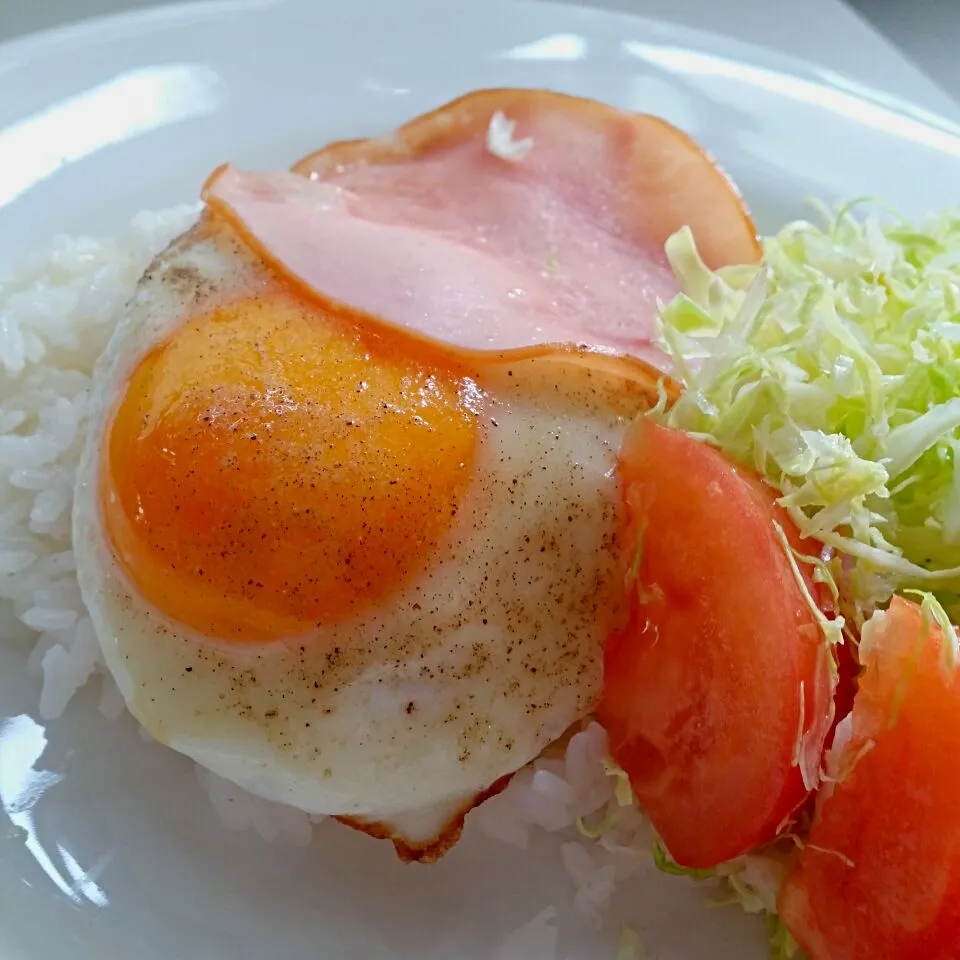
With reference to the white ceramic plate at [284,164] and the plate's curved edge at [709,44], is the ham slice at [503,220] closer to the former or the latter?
the white ceramic plate at [284,164]

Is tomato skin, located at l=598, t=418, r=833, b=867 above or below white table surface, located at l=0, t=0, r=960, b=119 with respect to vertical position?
below

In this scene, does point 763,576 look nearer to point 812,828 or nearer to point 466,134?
point 812,828

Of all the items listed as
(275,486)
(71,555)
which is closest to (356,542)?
(275,486)

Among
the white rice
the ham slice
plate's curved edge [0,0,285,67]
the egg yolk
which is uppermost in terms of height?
plate's curved edge [0,0,285,67]

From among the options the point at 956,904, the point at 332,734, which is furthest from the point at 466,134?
the point at 956,904

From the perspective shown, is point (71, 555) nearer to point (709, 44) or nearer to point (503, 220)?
point (503, 220)

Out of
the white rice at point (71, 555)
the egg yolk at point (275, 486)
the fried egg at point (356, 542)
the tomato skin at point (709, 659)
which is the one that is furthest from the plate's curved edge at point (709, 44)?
the tomato skin at point (709, 659)

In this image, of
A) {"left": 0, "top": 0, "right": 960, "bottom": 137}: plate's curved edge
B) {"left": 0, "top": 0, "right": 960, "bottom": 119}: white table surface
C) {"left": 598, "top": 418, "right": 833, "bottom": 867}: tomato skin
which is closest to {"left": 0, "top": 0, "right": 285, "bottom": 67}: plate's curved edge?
{"left": 0, "top": 0, "right": 960, "bottom": 137}: plate's curved edge

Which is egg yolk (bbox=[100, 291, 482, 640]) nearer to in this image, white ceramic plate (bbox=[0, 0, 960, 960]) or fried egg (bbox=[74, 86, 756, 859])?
fried egg (bbox=[74, 86, 756, 859])
